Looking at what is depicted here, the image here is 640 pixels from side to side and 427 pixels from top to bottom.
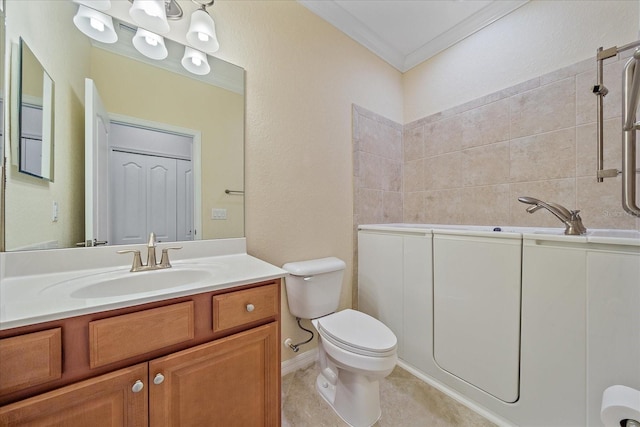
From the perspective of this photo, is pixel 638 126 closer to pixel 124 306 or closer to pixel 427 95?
pixel 427 95

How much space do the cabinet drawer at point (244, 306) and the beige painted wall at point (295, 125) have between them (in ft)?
1.73

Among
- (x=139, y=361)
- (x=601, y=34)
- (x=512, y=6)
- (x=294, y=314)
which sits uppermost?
(x=512, y=6)

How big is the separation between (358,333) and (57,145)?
1.61 meters

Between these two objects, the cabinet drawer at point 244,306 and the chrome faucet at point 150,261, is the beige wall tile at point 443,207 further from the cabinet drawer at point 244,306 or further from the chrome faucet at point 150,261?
the chrome faucet at point 150,261

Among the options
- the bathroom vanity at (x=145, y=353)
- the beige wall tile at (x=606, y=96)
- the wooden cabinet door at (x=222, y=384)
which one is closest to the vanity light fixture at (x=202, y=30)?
the bathroom vanity at (x=145, y=353)

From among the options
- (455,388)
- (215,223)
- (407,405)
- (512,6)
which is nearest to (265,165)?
(215,223)

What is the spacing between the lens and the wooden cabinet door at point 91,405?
0.59 metres

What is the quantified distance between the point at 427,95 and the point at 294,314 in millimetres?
2184

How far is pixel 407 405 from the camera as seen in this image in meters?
1.36

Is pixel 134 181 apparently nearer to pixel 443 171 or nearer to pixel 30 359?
pixel 30 359

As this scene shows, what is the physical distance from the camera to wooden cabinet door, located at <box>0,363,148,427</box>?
594mm

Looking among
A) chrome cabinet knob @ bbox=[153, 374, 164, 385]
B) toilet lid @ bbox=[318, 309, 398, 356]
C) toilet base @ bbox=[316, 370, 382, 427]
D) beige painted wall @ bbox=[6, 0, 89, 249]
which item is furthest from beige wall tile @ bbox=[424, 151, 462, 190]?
beige painted wall @ bbox=[6, 0, 89, 249]

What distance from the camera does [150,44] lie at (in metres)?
1.17

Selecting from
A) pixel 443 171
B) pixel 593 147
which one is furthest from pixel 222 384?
pixel 593 147
